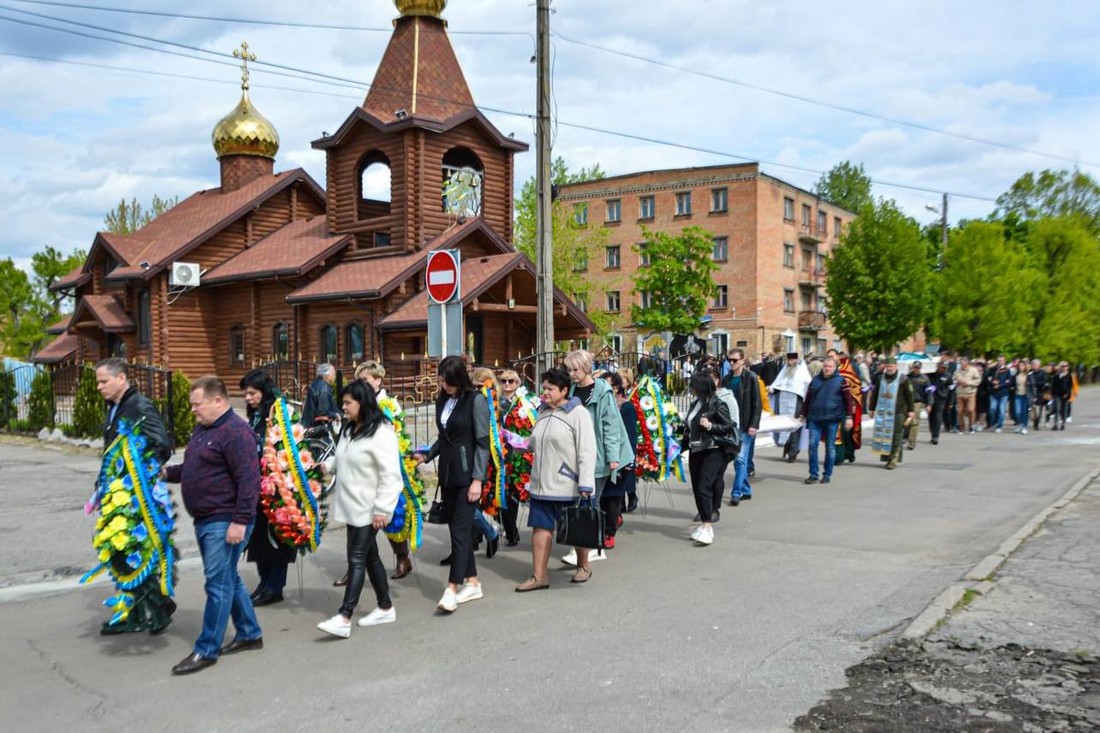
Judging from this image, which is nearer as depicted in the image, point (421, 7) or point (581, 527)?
point (581, 527)

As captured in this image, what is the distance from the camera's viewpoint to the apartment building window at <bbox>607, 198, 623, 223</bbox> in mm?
57594

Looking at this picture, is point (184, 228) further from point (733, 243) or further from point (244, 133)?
point (733, 243)

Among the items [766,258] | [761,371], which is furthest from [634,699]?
[766,258]

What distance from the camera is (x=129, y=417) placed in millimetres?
6188

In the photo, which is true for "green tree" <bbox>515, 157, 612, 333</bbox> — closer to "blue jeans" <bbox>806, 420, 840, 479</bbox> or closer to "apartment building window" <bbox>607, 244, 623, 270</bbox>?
"apartment building window" <bbox>607, 244, 623, 270</bbox>

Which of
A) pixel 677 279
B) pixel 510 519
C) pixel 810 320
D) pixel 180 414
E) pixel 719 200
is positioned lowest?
pixel 510 519

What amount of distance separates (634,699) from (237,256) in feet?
101

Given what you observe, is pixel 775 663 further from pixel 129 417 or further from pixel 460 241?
pixel 460 241

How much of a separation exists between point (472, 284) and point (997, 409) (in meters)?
14.1

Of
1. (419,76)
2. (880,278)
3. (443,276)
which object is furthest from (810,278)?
(443,276)

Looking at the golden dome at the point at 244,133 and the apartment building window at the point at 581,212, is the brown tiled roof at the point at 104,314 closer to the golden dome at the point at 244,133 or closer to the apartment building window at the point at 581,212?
the golden dome at the point at 244,133

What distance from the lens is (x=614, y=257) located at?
58.5 metres

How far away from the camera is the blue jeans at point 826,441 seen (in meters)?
13.1

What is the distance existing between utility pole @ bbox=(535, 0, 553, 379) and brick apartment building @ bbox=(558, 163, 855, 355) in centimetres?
3544
